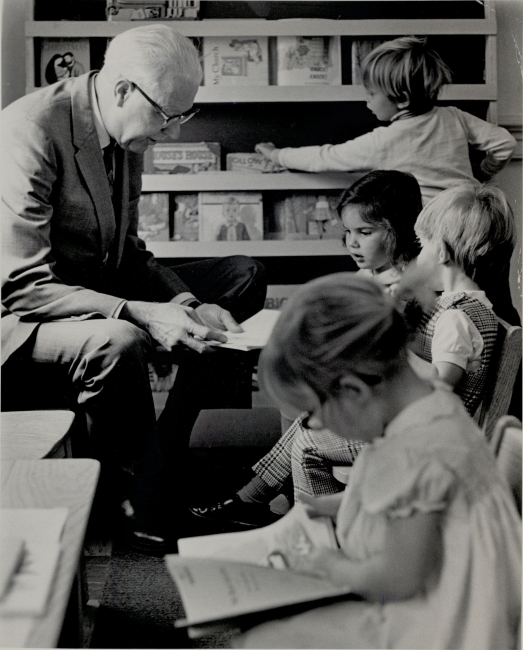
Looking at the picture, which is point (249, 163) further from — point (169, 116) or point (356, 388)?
point (356, 388)

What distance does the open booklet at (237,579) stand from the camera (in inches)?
40.6

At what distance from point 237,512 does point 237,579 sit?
0.83m

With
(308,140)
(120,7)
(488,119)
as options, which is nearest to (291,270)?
(308,140)

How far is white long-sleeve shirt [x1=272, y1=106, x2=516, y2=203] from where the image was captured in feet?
5.89

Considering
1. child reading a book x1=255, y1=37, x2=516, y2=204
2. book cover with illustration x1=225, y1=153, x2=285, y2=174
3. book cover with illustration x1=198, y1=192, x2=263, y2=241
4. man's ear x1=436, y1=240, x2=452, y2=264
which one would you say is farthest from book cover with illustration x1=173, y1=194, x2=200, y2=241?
man's ear x1=436, y1=240, x2=452, y2=264

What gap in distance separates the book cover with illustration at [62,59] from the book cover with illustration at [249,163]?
1.37 feet

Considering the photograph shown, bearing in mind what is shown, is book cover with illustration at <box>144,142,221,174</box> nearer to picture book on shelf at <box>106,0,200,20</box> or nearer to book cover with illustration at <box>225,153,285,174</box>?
book cover with illustration at <box>225,153,285,174</box>

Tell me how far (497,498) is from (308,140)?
110 centimetres

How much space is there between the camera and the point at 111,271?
Answer: 1845mm

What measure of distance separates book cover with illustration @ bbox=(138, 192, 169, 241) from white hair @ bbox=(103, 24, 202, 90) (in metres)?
0.28

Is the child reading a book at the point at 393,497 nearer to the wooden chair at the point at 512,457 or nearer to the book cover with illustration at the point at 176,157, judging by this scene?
the wooden chair at the point at 512,457

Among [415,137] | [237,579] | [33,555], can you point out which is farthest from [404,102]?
[33,555]

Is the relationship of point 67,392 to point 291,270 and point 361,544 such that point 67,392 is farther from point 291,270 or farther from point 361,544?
point 361,544

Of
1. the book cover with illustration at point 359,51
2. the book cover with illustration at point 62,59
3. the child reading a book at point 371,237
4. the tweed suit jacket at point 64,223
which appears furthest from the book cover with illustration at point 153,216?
the book cover with illustration at point 359,51
